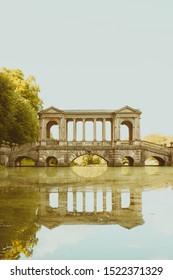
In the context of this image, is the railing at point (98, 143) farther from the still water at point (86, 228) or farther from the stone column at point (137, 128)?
the still water at point (86, 228)

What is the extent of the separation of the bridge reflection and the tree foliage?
24.1 m

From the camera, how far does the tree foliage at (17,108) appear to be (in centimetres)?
3506

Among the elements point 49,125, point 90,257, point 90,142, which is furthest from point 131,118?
point 90,257

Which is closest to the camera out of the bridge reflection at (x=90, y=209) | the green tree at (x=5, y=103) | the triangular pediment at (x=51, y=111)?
the bridge reflection at (x=90, y=209)

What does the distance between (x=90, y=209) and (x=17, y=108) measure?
3387cm

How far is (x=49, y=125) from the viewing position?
56594mm

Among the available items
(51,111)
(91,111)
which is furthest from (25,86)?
(91,111)

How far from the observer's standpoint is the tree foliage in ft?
115

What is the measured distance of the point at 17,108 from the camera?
41.7 metres

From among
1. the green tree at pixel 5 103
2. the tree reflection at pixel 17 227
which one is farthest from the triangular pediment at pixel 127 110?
the tree reflection at pixel 17 227

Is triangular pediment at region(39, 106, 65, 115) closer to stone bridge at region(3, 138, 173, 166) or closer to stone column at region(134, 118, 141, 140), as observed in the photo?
stone bridge at region(3, 138, 173, 166)

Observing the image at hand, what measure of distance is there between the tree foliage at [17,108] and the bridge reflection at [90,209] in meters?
24.1
